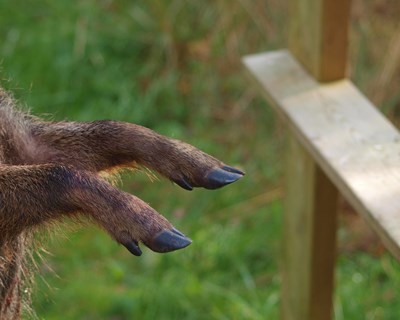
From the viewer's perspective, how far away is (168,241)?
2387mm

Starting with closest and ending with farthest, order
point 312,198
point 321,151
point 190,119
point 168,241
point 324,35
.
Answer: point 168,241, point 321,151, point 324,35, point 312,198, point 190,119

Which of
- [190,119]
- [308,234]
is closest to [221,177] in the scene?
[308,234]

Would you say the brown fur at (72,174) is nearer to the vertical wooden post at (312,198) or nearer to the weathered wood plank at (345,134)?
the weathered wood plank at (345,134)

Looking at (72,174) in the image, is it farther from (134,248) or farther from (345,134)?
(345,134)

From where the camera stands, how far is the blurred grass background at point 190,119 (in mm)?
4578

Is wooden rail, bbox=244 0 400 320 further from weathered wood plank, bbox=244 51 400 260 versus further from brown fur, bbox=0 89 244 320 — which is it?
brown fur, bbox=0 89 244 320

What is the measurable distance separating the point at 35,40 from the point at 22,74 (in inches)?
13.7

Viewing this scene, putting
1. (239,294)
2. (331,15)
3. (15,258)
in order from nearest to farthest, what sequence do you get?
1. (15,258)
2. (331,15)
3. (239,294)

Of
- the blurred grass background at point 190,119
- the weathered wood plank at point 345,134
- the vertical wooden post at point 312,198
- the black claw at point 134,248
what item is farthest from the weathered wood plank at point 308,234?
the black claw at point 134,248

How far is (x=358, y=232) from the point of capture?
5.05 meters

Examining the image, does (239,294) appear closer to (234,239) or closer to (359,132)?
(234,239)

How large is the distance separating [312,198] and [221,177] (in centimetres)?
99

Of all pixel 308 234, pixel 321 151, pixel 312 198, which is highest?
pixel 321 151

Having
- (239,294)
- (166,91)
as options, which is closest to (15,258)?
(239,294)
